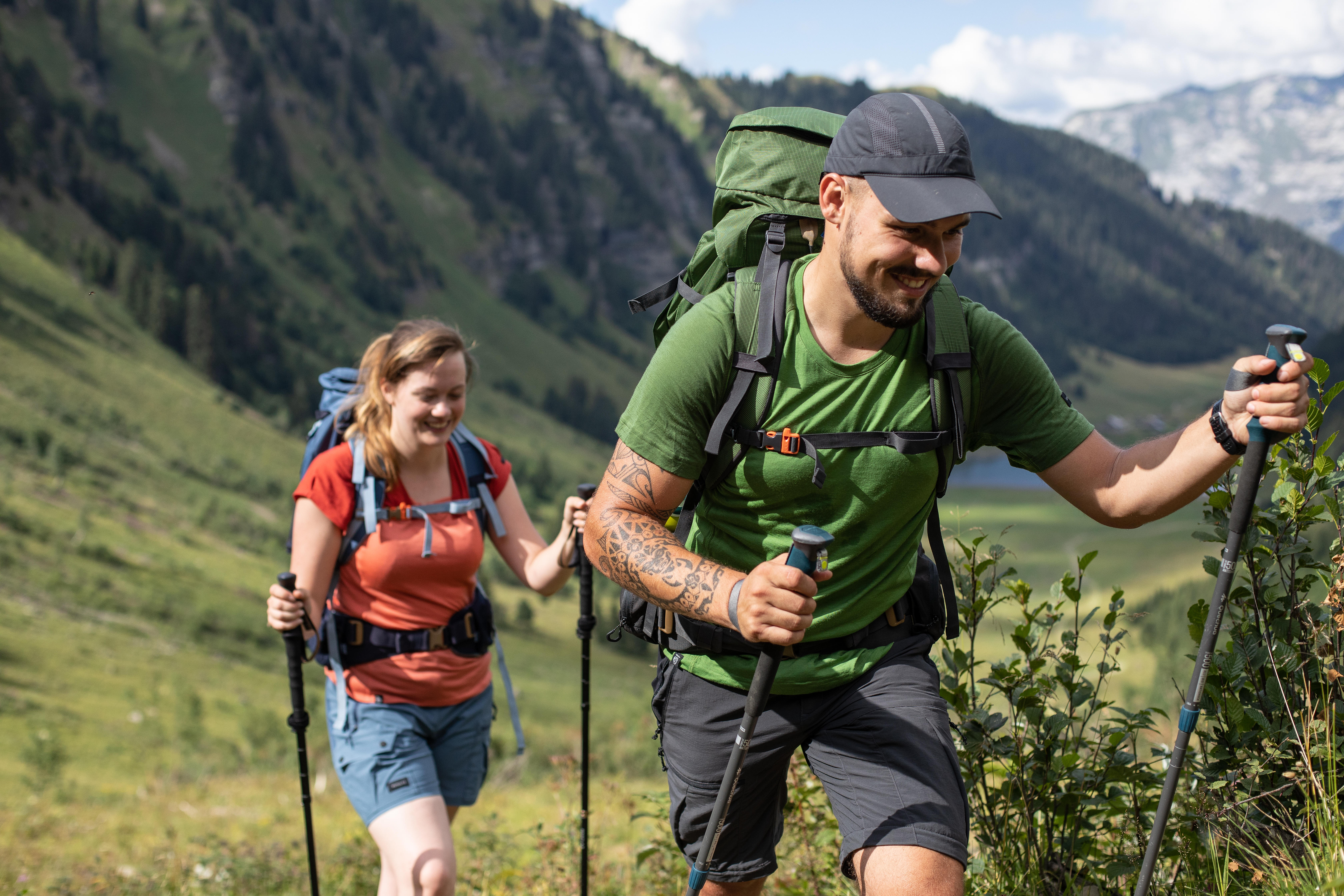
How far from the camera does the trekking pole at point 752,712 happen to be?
2723mm

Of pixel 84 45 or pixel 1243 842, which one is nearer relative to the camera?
pixel 1243 842

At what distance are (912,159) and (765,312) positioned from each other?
0.59 metres

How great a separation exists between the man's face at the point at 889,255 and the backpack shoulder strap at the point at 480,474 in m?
2.53

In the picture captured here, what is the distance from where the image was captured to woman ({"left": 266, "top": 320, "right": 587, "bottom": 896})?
4.47 meters

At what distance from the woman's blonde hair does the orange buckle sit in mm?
2185

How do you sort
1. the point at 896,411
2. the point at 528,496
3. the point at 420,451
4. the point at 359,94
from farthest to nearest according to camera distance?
1. the point at 359,94
2. the point at 528,496
3. the point at 420,451
4. the point at 896,411

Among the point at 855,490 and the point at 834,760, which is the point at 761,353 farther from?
the point at 834,760

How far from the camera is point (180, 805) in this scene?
14.1 m

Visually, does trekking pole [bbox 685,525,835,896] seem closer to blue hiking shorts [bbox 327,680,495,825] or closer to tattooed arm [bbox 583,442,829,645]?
tattooed arm [bbox 583,442,829,645]

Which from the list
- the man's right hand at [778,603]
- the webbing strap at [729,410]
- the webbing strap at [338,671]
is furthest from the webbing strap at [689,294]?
the webbing strap at [338,671]

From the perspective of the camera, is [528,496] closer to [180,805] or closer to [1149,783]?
[180,805]

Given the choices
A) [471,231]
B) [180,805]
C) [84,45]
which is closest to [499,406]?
[471,231]

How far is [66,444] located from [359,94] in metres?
128

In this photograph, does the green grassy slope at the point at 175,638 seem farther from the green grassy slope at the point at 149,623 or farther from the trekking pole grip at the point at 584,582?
the trekking pole grip at the point at 584,582
